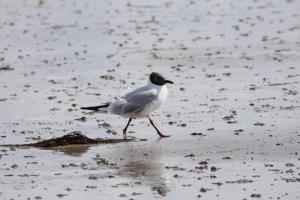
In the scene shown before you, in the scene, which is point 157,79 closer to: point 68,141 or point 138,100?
point 138,100

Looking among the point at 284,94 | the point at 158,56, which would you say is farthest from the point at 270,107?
the point at 158,56

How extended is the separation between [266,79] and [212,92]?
1.38 metres

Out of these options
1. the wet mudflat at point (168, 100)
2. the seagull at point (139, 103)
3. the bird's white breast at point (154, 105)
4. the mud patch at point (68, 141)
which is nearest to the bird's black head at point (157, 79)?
the seagull at point (139, 103)

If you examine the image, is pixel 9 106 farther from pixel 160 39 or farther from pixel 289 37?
pixel 289 37

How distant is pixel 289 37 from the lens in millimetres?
20297

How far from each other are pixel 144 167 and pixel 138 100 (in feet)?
6.80

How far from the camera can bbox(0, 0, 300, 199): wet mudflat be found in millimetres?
9898

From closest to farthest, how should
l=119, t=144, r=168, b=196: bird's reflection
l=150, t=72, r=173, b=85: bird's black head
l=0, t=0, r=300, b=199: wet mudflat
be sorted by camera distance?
l=119, t=144, r=168, b=196: bird's reflection
l=0, t=0, r=300, b=199: wet mudflat
l=150, t=72, r=173, b=85: bird's black head

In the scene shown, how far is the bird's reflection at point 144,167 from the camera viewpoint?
977 cm

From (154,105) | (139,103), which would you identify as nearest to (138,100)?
(139,103)

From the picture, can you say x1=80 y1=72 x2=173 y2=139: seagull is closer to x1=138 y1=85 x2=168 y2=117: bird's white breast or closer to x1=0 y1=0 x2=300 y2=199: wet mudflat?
x1=138 y1=85 x2=168 y2=117: bird's white breast

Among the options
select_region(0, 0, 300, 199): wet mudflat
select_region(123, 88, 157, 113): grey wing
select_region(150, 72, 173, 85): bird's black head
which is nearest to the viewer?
select_region(0, 0, 300, 199): wet mudflat

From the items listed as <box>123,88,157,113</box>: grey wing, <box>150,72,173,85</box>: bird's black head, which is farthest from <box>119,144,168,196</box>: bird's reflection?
<box>150,72,173,85</box>: bird's black head

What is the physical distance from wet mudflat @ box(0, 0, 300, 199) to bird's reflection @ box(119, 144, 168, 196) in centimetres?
2
